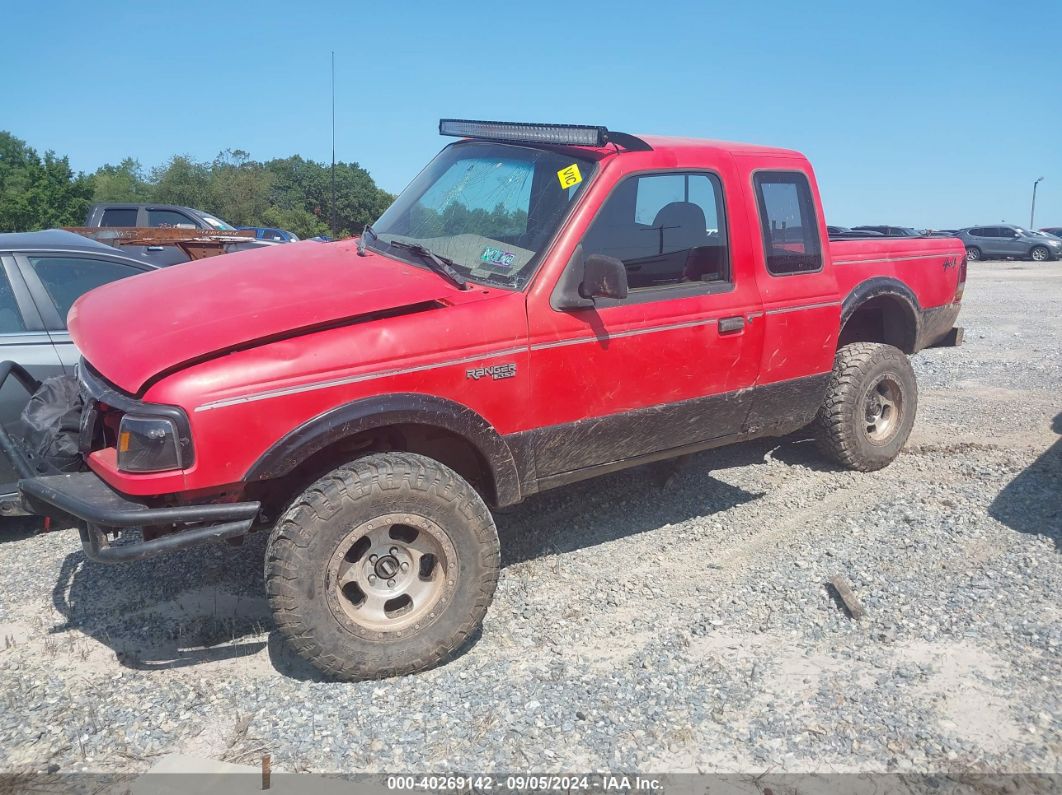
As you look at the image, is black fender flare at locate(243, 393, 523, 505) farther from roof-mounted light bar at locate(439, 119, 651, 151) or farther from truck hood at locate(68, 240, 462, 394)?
roof-mounted light bar at locate(439, 119, 651, 151)

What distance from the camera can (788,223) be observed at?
15.6ft

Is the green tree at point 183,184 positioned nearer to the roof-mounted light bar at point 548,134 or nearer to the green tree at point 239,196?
the green tree at point 239,196

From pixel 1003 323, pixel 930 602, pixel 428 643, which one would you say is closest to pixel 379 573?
pixel 428 643

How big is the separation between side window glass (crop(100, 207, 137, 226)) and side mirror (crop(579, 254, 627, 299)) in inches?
574

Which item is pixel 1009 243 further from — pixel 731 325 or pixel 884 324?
pixel 731 325

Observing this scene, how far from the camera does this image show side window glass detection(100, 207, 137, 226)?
623 inches

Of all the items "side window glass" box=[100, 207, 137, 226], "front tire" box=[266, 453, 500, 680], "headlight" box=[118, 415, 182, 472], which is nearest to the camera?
"headlight" box=[118, 415, 182, 472]

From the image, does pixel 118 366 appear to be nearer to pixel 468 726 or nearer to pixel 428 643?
pixel 428 643

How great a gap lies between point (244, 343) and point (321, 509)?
0.70 m

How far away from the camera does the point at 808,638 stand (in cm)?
380

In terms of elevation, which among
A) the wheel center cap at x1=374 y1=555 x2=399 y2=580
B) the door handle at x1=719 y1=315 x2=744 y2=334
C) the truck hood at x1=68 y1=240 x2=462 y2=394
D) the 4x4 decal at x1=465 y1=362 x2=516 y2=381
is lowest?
the wheel center cap at x1=374 y1=555 x2=399 y2=580

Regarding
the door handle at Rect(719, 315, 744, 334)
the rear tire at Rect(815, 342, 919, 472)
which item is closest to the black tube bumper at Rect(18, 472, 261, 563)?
the door handle at Rect(719, 315, 744, 334)

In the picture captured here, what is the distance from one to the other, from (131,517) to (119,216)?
15.0 meters

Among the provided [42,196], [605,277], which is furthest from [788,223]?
[42,196]
